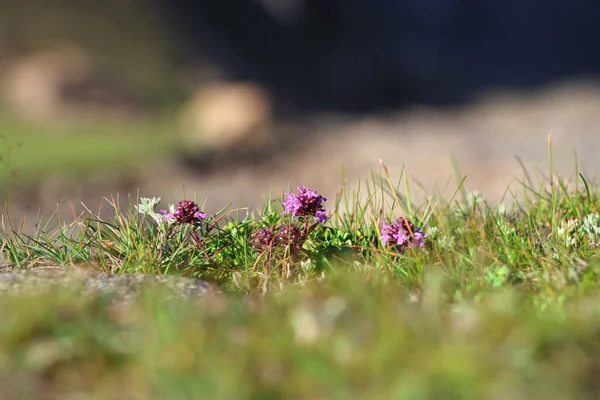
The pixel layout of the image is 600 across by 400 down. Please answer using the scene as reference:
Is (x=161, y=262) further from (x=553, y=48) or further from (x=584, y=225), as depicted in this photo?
(x=553, y=48)

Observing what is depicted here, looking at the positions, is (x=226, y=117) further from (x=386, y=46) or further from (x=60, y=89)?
(x=386, y=46)

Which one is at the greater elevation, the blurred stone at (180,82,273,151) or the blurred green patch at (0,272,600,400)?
the blurred green patch at (0,272,600,400)

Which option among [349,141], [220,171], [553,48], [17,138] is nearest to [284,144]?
[349,141]

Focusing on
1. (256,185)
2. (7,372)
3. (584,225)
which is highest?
(584,225)

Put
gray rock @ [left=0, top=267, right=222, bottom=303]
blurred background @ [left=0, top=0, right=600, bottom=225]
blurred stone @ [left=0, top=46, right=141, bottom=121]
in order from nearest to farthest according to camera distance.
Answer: gray rock @ [left=0, top=267, right=222, bottom=303], blurred background @ [left=0, top=0, right=600, bottom=225], blurred stone @ [left=0, top=46, right=141, bottom=121]

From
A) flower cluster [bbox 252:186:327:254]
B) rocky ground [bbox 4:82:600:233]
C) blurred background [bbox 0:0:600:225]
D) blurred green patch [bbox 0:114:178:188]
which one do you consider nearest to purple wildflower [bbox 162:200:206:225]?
flower cluster [bbox 252:186:327:254]

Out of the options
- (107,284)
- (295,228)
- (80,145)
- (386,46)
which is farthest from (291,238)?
(386,46)

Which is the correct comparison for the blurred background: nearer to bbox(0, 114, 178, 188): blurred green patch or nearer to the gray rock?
bbox(0, 114, 178, 188): blurred green patch
